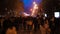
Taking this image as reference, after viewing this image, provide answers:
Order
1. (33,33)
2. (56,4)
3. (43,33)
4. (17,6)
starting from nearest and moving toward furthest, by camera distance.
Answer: (43,33)
(33,33)
(56,4)
(17,6)

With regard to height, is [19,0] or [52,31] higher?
[19,0]

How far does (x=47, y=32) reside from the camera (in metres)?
3.52

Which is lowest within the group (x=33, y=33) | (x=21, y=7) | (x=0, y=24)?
(x=33, y=33)

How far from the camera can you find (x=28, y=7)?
6215 millimetres

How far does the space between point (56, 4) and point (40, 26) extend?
1778 millimetres

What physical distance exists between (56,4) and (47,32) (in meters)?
1.87

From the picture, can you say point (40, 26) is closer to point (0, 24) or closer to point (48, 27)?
point (48, 27)

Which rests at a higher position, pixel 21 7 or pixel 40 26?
pixel 21 7

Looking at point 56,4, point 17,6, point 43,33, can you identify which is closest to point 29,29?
point 43,33

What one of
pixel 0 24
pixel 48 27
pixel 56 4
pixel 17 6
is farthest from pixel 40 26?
pixel 17 6

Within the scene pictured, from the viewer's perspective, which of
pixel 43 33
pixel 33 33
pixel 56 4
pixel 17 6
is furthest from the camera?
pixel 17 6

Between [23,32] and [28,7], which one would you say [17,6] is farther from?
[23,32]

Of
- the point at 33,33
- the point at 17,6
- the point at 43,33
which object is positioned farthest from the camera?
the point at 17,6

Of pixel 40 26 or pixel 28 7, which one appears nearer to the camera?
pixel 40 26
